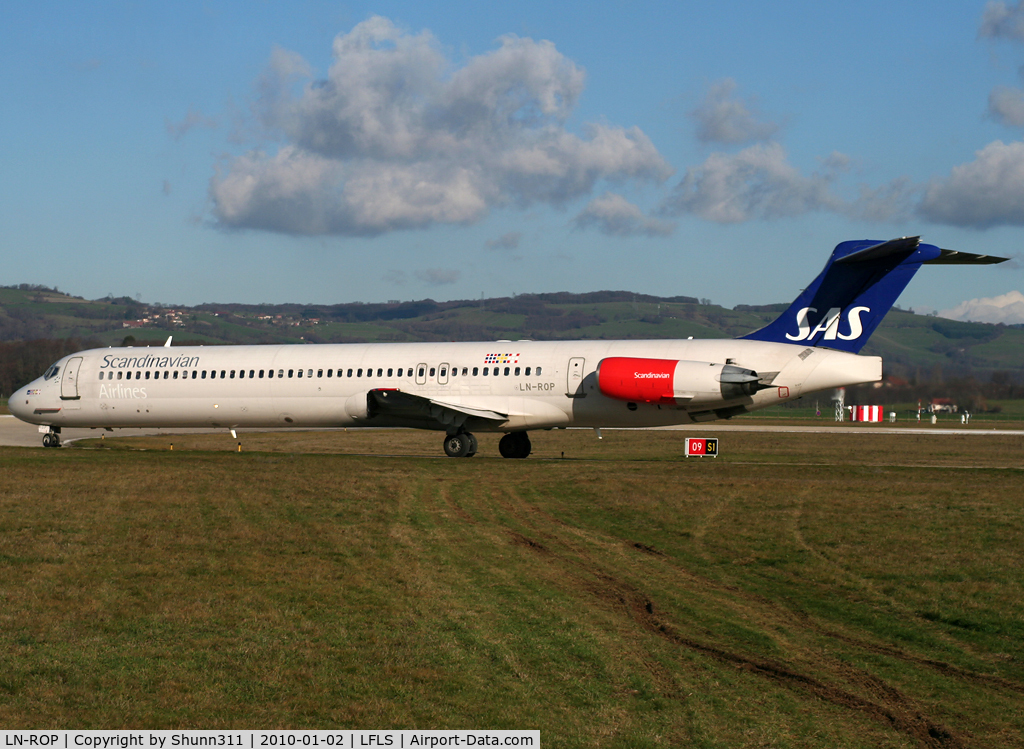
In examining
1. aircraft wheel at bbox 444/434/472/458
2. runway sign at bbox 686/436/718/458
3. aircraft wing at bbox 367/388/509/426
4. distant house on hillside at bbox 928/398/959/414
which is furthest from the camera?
distant house on hillside at bbox 928/398/959/414

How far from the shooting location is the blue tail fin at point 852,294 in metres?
26.7

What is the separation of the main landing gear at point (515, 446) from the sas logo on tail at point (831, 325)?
30.7 feet

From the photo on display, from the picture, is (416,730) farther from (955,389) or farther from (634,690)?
(955,389)

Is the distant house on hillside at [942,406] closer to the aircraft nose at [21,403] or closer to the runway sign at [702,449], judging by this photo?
the runway sign at [702,449]

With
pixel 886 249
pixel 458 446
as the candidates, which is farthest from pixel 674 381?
pixel 458 446

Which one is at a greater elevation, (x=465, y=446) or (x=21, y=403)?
(x=21, y=403)

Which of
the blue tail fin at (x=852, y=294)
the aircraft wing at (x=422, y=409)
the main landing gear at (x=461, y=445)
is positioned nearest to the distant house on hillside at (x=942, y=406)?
the blue tail fin at (x=852, y=294)

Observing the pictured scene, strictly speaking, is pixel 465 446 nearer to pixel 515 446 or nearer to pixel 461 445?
pixel 461 445

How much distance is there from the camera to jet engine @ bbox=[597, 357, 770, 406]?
27859 mm

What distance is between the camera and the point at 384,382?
3184 centimetres

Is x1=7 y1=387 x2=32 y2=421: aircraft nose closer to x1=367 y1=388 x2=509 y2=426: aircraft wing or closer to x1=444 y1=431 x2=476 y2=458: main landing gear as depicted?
x1=367 y1=388 x2=509 y2=426: aircraft wing

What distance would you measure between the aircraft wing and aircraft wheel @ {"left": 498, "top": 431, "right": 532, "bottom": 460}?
2.28 meters

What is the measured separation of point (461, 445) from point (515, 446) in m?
2.21

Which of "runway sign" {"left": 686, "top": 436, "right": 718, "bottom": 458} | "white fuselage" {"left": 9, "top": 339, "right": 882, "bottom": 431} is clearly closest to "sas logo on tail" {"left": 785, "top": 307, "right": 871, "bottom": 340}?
"white fuselage" {"left": 9, "top": 339, "right": 882, "bottom": 431}
